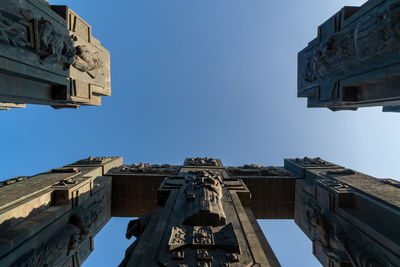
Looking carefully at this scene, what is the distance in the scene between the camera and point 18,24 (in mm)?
5863

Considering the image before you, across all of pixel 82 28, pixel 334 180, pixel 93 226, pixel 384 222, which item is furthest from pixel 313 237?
pixel 82 28

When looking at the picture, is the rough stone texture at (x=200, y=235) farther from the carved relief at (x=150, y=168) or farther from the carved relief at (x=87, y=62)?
the carved relief at (x=87, y=62)

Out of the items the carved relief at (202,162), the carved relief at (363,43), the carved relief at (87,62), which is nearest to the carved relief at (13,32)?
the carved relief at (87,62)

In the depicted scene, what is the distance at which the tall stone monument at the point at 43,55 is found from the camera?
19.2 feet

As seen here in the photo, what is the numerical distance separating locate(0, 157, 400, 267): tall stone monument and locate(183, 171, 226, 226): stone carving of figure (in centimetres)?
4

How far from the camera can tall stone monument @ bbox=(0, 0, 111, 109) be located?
5.86 metres

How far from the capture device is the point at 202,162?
48.2 feet

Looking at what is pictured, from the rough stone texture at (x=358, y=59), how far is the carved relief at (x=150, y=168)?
1038 cm

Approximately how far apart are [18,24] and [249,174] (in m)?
14.1

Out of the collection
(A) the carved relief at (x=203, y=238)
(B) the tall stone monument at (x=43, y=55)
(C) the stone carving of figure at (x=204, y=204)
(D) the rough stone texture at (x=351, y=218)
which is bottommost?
(D) the rough stone texture at (x=351, y=218)

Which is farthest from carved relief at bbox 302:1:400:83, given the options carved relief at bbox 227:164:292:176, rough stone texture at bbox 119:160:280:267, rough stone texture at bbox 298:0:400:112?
carved relief at bbox 227:164:292:176

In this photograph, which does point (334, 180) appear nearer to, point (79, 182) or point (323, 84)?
point (323, 84)

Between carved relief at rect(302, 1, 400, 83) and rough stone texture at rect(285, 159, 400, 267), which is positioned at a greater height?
carved relief at rect(302, 1, 400, 83)

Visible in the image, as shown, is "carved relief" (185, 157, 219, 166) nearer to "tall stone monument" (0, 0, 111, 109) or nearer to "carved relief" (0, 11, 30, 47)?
"tall stone monument" (0, 0, 111, 109)
